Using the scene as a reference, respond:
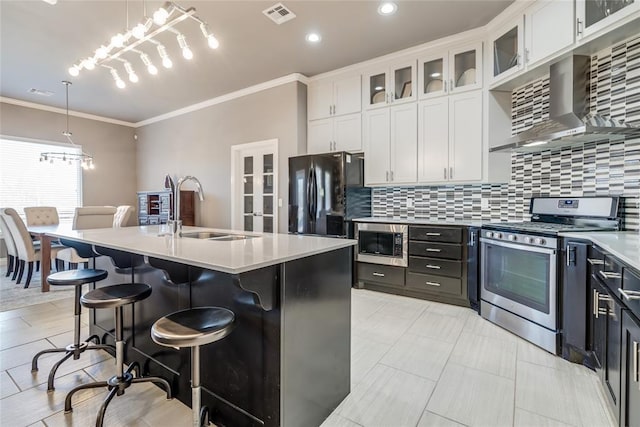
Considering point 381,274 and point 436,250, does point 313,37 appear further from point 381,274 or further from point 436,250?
point 381,274

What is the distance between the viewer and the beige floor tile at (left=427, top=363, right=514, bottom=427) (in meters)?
1.61

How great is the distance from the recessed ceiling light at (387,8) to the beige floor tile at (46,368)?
3799mm

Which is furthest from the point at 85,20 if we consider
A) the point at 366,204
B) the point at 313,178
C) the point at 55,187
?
the point at 55,187

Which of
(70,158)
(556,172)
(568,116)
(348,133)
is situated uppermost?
(348,133)

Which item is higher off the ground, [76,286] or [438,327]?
[76,286]

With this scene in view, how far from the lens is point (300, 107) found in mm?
4484

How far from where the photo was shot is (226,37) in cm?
347

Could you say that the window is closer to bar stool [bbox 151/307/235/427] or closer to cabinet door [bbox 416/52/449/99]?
bar stool [bbox 151/307/235/427]

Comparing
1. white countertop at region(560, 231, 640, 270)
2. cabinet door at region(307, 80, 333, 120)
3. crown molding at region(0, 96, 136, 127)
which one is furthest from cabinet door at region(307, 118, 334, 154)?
crown molding at region(0, 96, 136, 127)

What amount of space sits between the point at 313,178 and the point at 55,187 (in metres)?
5.63

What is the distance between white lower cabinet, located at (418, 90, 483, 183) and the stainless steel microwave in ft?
2.37

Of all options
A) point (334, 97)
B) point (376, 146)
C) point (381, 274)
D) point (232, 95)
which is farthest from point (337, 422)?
point (232, 95)

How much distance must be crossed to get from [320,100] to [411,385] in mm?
3810

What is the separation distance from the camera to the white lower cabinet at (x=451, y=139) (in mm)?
3379
